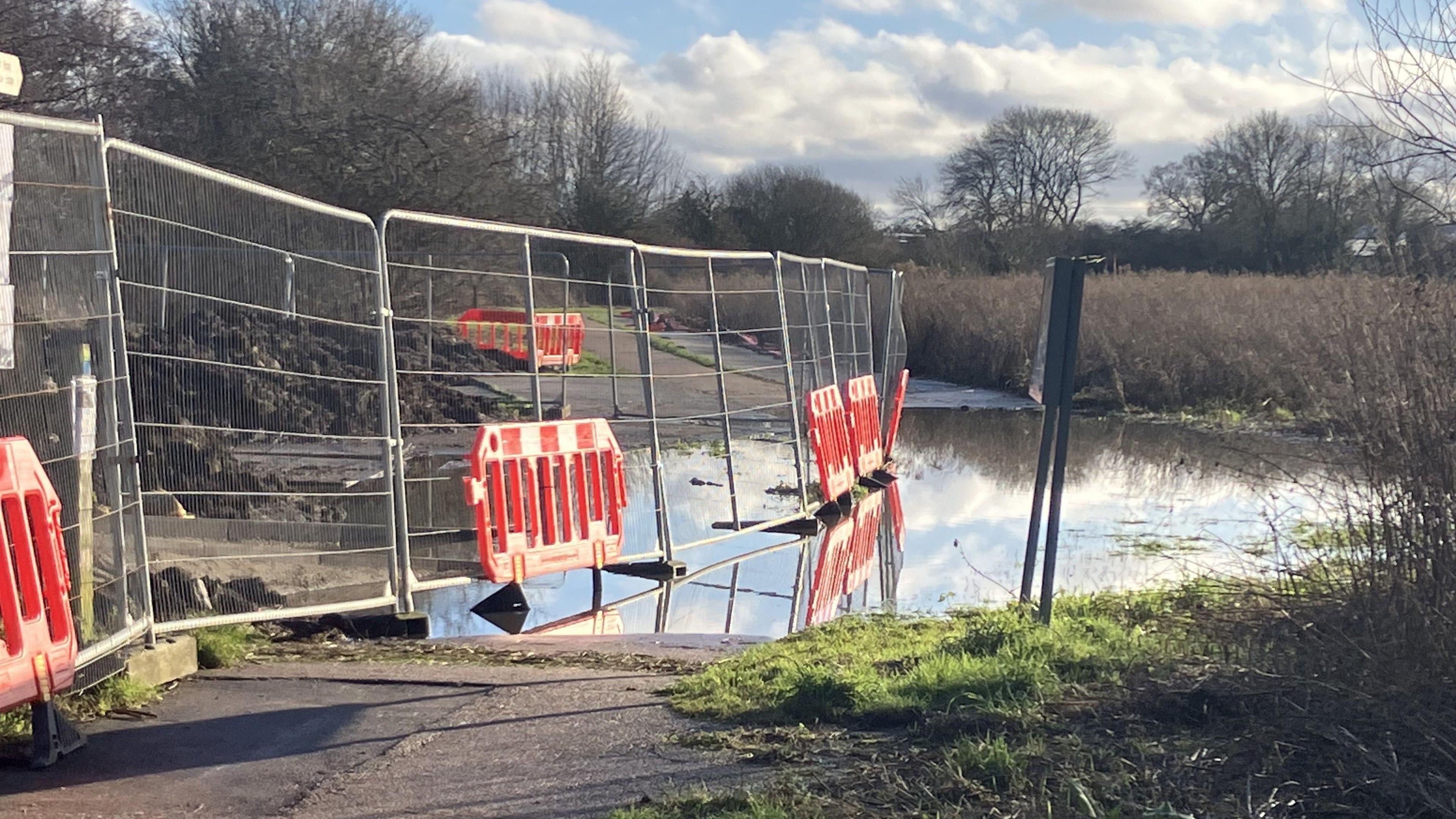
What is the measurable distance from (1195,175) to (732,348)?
99.8ft

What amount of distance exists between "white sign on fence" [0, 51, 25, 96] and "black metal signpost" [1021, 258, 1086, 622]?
15.6ft

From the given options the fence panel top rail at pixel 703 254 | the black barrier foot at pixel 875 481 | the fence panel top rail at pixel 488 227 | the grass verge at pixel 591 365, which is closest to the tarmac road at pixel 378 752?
the fence panel top rail at pixel 488 227

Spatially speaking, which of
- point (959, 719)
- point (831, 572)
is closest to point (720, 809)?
point (959, 719)

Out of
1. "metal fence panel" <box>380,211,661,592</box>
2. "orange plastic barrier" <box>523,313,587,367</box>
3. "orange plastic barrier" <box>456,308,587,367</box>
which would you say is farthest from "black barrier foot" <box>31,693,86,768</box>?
"orange plastic barrier" <box>523,313,587,367</box>

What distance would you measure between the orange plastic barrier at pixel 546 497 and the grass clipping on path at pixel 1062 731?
232cm

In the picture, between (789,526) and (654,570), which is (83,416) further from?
(789,526)

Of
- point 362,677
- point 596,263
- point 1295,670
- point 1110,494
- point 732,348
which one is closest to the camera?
point 1295,670

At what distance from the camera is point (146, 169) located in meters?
6.39

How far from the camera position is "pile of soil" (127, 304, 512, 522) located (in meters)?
7.29

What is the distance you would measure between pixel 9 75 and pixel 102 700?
2683mm

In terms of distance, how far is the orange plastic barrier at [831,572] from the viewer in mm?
9461

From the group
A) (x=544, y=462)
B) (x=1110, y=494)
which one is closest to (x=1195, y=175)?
(x=1110, y=494)

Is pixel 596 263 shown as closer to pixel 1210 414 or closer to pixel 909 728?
pixel 1210 414

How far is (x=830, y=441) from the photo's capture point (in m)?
13.8
